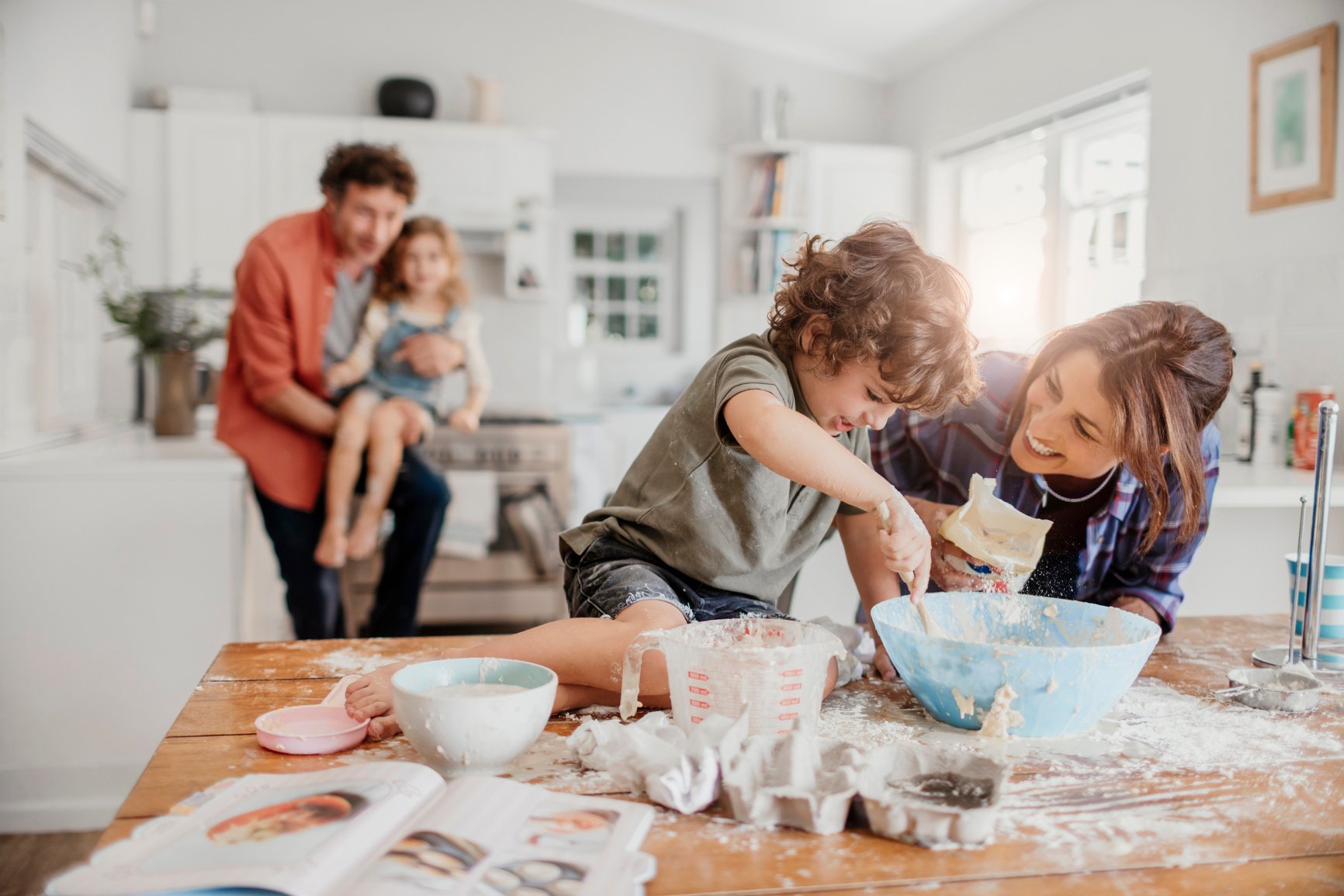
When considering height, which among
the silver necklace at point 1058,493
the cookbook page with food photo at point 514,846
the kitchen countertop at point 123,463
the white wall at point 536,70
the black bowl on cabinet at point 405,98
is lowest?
the cookbook page with food photo at point 514,846

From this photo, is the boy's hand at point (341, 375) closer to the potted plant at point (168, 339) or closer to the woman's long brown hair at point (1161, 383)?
the potted plant at point (168, 339)

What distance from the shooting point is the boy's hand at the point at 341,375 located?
2.30 m

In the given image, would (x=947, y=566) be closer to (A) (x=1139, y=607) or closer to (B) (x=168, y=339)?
(A) (x=1139, y=607)

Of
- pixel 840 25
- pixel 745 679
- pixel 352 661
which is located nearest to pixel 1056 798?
pixel 745 679

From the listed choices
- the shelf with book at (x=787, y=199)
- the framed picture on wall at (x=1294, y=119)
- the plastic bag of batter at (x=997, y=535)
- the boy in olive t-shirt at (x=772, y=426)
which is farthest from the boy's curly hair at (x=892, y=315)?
the shelf with book at (x=787, y=199)

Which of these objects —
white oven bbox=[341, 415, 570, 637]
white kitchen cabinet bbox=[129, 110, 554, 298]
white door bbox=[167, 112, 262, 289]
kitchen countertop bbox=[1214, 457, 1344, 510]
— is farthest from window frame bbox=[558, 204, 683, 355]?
kitchen countertop bbox=[1214, 457, 1344, 510]

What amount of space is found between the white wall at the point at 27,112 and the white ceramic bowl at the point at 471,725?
209 cm

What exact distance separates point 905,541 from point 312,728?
1.92 feet

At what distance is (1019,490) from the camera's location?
146cm

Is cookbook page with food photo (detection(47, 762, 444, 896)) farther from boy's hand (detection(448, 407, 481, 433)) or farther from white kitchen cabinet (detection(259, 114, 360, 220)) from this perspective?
white kitchen cabinet (detection(259, 114, 360, 220))

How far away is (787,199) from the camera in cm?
450

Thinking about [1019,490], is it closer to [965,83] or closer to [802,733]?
[802,733]

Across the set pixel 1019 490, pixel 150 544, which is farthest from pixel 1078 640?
pixel 150 544

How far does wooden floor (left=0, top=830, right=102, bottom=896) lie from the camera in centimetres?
180
